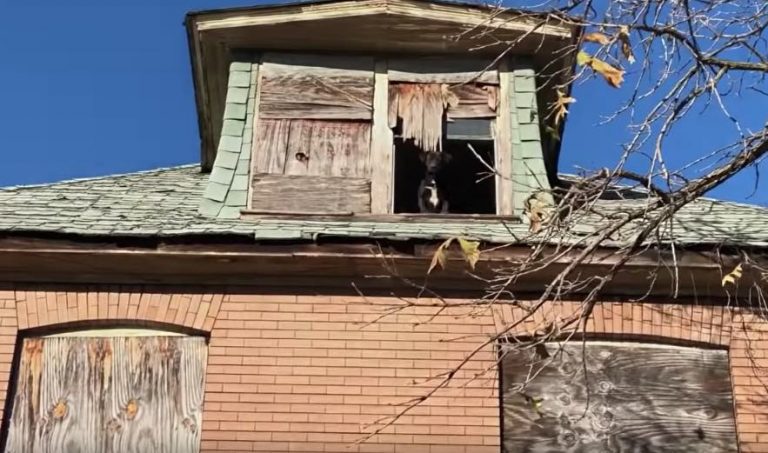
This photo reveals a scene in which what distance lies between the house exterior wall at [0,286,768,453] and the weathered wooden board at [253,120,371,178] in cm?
145

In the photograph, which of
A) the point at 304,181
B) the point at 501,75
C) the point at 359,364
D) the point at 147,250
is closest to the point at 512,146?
the point at 501,75

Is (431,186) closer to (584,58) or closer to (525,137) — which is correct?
(525,137)

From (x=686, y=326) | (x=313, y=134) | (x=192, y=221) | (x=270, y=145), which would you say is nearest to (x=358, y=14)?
(x=313, y=134)

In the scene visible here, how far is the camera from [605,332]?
352 inches

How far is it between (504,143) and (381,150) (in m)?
1.07

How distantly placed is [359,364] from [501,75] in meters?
3.30

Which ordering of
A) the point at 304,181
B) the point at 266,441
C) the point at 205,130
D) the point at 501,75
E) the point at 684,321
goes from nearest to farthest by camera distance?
1. the point at 266,441
2. the point at 684,321
3. the point at 304,181
4. the point at 501,75
5. the point at 205,130

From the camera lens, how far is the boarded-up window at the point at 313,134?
32.3ft

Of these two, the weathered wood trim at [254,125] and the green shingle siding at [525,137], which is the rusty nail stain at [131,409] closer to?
the weathered wood trim at [254,125]

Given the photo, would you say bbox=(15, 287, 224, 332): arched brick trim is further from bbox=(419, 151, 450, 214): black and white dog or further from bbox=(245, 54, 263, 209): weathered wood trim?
bbox=(419, 151, 450, 214): black and white dog

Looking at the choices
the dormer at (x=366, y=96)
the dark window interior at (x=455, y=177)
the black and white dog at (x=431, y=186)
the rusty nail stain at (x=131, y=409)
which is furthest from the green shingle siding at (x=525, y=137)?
the rusty nail stain at (x=131, y=409)

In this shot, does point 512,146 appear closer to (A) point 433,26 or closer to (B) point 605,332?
(A) point 433,26

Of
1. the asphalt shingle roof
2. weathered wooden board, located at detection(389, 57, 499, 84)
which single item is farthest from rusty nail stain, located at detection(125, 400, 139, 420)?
weathered wooden board, located at detection(389, 57, 499, 84)

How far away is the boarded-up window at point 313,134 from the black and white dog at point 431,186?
2.07ft
